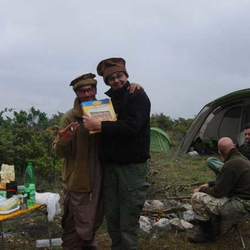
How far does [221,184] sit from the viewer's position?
3.62m

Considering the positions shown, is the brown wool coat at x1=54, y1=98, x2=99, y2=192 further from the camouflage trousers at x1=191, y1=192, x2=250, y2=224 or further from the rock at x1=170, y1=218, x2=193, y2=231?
the rock at x1=170, y1=218, x2=193, y2=231

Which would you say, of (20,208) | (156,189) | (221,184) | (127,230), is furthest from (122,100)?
(156,189)

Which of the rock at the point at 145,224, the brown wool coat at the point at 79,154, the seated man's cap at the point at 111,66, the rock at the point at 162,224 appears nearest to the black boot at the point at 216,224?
the rock at the point at 162,224

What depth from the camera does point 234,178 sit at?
3.58 meters

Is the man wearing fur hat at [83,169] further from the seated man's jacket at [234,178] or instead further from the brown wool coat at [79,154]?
the seated man's jacket at [234,178]

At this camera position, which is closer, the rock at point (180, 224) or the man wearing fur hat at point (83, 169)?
the man wearing fur hat at point (83, 169)

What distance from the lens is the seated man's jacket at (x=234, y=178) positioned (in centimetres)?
354

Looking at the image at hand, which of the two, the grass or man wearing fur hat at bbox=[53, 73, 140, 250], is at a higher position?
man wearing fur hat at bbox=[53, 73, 140, 250]

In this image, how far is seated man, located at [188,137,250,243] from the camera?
11.7ft

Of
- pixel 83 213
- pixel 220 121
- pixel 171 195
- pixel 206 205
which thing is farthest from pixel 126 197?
pixel 220 121

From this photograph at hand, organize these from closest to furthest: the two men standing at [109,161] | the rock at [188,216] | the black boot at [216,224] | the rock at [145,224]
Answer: the two men standing at [109,161]
the black boot at [216,224]
the rock at [145,224]
the rock at [188,216]

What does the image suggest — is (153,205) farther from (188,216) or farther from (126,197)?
(126,197)

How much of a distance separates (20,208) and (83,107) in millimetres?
1189

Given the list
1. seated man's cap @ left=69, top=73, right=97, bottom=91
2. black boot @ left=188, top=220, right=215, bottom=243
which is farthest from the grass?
seated man's cap @ left=69, top=73, right=97, bottom=91
